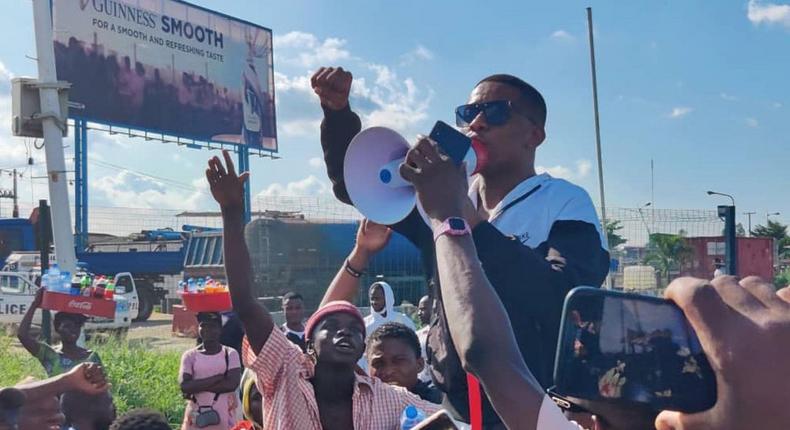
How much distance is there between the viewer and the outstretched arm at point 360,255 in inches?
102

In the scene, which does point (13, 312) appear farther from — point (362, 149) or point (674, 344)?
point (674, 344)

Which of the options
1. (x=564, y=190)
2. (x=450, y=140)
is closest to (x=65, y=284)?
(x=564, y=190)

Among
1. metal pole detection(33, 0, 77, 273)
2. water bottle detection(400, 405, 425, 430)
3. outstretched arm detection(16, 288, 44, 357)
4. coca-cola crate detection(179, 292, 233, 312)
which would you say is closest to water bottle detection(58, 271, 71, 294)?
outstretched arm detection(16, 288, 44, 357)

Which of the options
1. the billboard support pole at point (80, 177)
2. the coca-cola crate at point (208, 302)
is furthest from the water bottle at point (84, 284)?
the billboard support pole at point (80, 177)

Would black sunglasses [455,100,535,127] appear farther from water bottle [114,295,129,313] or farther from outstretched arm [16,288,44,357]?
water bottle [114,295,129,313]

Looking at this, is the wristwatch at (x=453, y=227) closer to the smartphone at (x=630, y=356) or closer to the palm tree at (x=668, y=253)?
the smartphone at (x=630, y=356)

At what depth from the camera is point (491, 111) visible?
200 cm

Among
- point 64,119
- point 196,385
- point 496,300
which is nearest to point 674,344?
point 496,300

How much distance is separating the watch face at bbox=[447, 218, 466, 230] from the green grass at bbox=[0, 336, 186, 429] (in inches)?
219

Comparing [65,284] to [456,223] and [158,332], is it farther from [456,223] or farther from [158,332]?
[158,332]

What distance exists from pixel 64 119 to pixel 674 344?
713 cm

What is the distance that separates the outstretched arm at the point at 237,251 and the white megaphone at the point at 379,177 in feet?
1.76

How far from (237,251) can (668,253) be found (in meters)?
11.3

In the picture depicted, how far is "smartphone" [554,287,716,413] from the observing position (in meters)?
1.07
